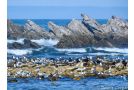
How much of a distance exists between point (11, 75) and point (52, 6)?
Result: 0.58m

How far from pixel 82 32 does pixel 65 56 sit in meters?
0.22

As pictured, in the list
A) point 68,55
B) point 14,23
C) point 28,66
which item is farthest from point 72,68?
point 14,23

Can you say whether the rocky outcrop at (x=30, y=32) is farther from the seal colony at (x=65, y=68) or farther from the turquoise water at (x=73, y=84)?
the turquoise water at (x=73, y=84)

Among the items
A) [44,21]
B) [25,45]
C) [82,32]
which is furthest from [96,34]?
[25,45]

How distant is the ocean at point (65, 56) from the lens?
9.95ft

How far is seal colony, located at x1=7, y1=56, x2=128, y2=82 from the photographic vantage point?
10.0 feet

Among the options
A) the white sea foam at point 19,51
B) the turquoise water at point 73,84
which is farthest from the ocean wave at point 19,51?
the turquoise water at point 73,84

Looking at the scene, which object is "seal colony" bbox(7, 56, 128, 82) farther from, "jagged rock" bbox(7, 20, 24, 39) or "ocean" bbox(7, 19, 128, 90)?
"jagged rock" bbox(7, 20, 24, 39)

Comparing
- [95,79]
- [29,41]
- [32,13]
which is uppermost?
[32,13]

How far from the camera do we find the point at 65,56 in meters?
3.09

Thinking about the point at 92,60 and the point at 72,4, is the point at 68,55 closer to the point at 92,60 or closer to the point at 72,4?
the point at 92,60

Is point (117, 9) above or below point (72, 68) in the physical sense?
above

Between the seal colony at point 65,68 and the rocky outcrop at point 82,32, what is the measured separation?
0.39 feet

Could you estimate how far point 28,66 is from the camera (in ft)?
10.1
